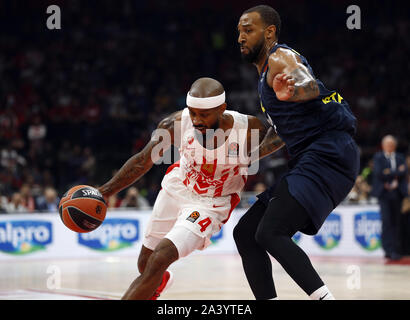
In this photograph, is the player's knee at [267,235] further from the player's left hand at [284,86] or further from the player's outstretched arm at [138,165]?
the player's outstretched arm at [138,165]

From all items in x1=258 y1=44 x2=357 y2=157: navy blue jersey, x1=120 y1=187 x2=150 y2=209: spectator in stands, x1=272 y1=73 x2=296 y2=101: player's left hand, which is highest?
x1=272 y1=73 x2=296 y2=101: player's left hand

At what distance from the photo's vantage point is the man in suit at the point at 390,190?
10.5m

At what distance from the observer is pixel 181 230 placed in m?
4.43

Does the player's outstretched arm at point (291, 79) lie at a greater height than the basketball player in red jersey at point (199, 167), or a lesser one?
greater

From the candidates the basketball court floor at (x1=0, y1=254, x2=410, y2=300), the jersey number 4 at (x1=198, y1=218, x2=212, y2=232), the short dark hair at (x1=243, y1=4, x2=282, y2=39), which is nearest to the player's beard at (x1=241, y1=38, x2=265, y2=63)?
the short dark hair at (x1=243, y1=4, x2=282, y2=39)

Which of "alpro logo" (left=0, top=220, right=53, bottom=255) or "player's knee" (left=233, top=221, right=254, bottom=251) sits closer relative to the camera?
"player's knee" (left=233, top=221, right=254, bottom=251)

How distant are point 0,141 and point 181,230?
10864 millimetres

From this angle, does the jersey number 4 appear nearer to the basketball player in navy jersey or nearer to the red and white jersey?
the red and white jersey

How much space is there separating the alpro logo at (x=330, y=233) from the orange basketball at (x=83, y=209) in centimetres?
743

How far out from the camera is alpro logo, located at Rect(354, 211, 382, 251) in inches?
445

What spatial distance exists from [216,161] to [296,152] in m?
0.81

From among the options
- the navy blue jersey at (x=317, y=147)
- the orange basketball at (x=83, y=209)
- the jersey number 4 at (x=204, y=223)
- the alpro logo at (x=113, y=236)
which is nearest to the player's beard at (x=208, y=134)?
the jersey number 4 at (x=204, y=223)

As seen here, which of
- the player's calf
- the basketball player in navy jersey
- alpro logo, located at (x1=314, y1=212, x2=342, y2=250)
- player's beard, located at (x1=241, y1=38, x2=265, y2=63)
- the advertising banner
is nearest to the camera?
the basketball player in navy jersey

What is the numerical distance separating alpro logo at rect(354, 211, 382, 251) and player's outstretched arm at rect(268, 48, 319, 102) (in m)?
8.03
